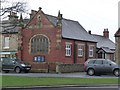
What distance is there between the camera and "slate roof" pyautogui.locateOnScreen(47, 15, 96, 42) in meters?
47.3

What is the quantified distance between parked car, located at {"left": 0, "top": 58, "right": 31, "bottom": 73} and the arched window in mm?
4758

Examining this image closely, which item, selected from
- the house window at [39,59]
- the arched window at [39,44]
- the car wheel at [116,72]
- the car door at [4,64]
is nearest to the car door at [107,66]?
the car wheel at [116,72]

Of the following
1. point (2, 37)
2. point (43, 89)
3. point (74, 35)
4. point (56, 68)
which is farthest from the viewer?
point (2, 37)

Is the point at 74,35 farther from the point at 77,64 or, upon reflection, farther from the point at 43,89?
the point at 43,89

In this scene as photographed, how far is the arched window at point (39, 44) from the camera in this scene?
151 ft

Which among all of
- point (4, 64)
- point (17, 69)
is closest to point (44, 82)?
point (17, 69)

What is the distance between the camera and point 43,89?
2003cm

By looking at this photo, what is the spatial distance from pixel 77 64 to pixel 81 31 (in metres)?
9.33

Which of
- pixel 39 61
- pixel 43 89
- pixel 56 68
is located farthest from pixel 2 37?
pixel 43 89

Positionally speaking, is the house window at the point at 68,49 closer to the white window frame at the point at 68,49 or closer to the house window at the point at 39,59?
the white window frame at the point at 68,49

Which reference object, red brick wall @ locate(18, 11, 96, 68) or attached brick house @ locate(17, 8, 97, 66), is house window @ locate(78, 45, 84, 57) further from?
red brick wall @ locate(18, 11, 96, 68)

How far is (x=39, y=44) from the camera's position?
46.4m

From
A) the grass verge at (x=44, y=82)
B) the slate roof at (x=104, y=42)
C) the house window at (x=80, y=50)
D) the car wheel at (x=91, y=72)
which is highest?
the slate roof at (x=104, y=42)

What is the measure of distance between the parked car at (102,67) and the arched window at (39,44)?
428 inches
